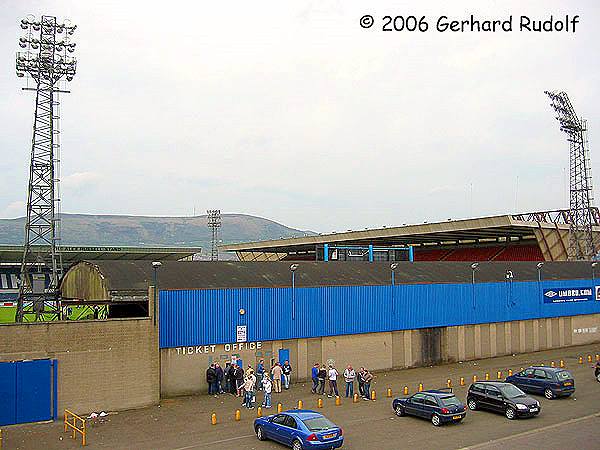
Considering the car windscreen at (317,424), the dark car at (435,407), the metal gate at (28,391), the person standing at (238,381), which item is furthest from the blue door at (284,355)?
the car windscreen at (317,424)

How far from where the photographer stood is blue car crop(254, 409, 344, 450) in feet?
61.1

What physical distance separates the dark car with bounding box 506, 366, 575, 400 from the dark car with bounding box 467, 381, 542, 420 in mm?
3283

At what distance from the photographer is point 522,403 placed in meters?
22.9

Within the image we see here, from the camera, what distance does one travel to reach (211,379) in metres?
27.9

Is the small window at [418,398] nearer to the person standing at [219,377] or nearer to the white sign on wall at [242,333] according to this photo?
the person standing at [219,377]

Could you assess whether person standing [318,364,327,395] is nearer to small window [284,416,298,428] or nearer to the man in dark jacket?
the man in dark jacket

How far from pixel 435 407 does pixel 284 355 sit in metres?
10.4

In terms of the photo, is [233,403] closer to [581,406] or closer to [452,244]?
[581,406]

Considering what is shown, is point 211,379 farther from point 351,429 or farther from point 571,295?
point 571,295

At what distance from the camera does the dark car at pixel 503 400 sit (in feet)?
74.8

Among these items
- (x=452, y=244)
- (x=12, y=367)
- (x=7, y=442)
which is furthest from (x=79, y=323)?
(x=452, y=244)

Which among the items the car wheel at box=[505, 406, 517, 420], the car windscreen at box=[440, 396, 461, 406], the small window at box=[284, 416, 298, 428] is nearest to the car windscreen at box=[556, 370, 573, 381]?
the car wheel at box=[505, 406, 517, 420]

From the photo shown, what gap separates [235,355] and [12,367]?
1005 cm

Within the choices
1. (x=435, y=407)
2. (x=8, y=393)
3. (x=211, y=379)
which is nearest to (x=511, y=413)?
(x=435, y=407)
